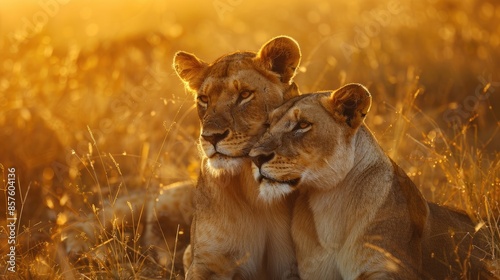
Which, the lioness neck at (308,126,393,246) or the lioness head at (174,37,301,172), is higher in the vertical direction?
the lioness head at (174,37,301,172)

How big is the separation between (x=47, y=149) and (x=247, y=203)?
4268 mm

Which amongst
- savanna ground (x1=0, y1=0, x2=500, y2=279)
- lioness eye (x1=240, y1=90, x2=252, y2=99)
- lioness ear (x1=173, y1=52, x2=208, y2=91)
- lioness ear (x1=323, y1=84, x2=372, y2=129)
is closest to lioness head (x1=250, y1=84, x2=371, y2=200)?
lioness ear (x1=323, y1=84, x2=372, y2=129)

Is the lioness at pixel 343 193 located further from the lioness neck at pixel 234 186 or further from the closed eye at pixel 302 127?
the lioness neck at pixel 234 186

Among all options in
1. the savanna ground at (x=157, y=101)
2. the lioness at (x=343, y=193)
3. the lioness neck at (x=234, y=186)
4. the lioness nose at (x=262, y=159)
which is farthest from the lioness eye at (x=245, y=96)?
the savanna ground at (x=157, y=101)

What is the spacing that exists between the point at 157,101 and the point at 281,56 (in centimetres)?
550

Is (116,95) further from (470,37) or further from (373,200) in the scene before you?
(373,200)

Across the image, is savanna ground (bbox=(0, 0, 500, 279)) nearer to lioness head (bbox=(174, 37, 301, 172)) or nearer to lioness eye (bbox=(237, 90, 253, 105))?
lioness head (bbox=(174, 37, 301, 172))

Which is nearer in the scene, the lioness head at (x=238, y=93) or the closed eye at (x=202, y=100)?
the lioness head at (x=238, y=93)

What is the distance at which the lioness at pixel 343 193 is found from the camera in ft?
15.8

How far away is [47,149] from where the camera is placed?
9.20 meters

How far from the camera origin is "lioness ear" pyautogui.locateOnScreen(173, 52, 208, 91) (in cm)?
561

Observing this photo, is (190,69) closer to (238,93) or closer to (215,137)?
(238,93)

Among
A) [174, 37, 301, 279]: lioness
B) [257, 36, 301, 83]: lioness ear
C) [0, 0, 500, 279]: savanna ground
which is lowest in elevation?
[0, 0, 500, 279]: savanna ground

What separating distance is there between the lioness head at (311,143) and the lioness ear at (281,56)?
437mm
